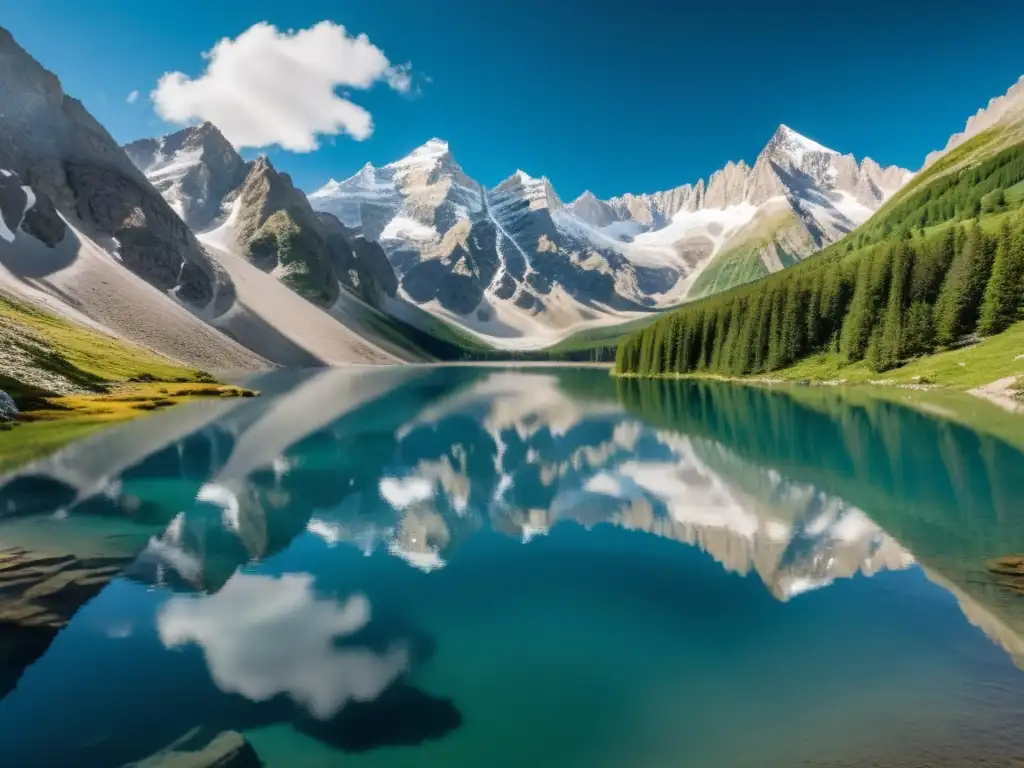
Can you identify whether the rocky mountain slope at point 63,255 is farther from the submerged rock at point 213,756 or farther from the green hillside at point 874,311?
the submerged rock at point 213,756

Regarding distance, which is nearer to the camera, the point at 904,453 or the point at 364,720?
the point at 364,720

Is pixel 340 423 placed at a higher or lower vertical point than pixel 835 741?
lower

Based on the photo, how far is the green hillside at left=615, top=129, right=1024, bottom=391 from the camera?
97688 mm

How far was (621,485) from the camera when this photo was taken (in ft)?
111

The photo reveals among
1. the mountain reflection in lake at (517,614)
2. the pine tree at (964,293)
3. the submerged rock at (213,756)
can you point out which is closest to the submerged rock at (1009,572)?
the mountain reflection in lake at (517,614)

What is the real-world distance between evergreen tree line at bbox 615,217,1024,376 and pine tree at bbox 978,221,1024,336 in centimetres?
15

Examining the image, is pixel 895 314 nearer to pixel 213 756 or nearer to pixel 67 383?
pixel 213 756

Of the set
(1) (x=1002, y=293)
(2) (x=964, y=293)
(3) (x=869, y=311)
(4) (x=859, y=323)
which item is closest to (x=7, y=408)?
(4) (x=859, y=323)

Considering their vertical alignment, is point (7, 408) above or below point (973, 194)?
below

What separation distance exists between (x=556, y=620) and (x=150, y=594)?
39.7 ft

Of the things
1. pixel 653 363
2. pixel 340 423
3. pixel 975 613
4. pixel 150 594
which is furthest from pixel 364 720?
pixel 653 363

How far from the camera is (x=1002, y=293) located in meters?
93.3

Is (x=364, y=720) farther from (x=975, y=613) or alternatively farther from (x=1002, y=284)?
(x=1002, y=284)

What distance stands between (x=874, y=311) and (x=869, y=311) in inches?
67.0
